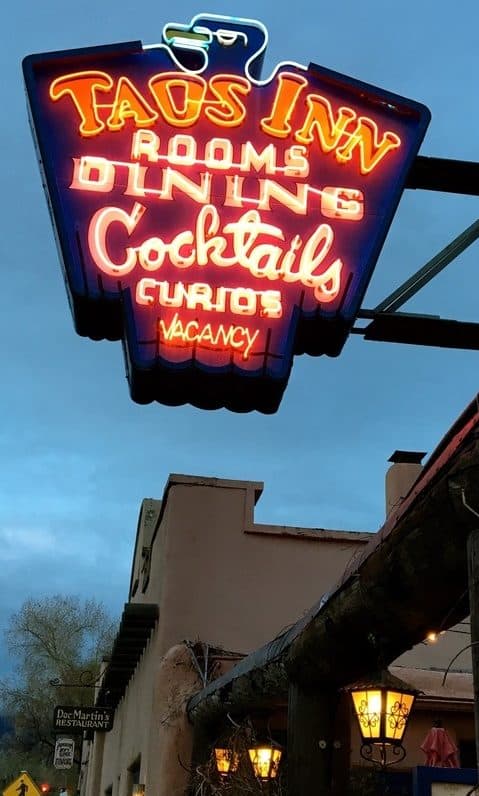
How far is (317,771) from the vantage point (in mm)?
6805

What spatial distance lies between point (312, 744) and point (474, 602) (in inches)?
145

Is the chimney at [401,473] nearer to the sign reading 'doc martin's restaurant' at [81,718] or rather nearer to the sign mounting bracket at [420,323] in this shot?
the sign reading 'doc martin's restaurant' at [81,718]

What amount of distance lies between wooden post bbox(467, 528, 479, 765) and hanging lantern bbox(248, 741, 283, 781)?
501 centimetres

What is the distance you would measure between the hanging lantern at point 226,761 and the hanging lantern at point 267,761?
1.13 meters

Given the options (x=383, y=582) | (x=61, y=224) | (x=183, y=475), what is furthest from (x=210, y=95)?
(x=183, y=475)

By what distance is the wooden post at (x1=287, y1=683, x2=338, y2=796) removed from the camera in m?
6.79

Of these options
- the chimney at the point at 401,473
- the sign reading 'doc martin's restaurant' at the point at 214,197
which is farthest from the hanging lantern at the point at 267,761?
the chimney at the point at 401,473

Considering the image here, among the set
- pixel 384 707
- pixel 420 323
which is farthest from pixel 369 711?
pixel 420 323

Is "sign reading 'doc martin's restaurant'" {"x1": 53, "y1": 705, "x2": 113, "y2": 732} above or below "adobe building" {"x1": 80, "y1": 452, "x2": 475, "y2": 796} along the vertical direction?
below

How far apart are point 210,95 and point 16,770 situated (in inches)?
2031

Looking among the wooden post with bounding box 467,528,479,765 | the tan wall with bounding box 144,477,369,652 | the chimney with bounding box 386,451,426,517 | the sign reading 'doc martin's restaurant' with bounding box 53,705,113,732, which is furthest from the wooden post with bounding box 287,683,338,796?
the sign reading 'doc martin's restaurant' with bounding box 53,705,113,732

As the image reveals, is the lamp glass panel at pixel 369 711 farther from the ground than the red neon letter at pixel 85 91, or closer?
closer

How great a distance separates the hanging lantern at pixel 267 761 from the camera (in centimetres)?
824

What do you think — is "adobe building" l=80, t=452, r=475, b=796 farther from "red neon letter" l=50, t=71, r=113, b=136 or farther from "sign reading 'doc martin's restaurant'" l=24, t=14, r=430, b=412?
"red neon letter" l=50, t=71, r=113, b=136
